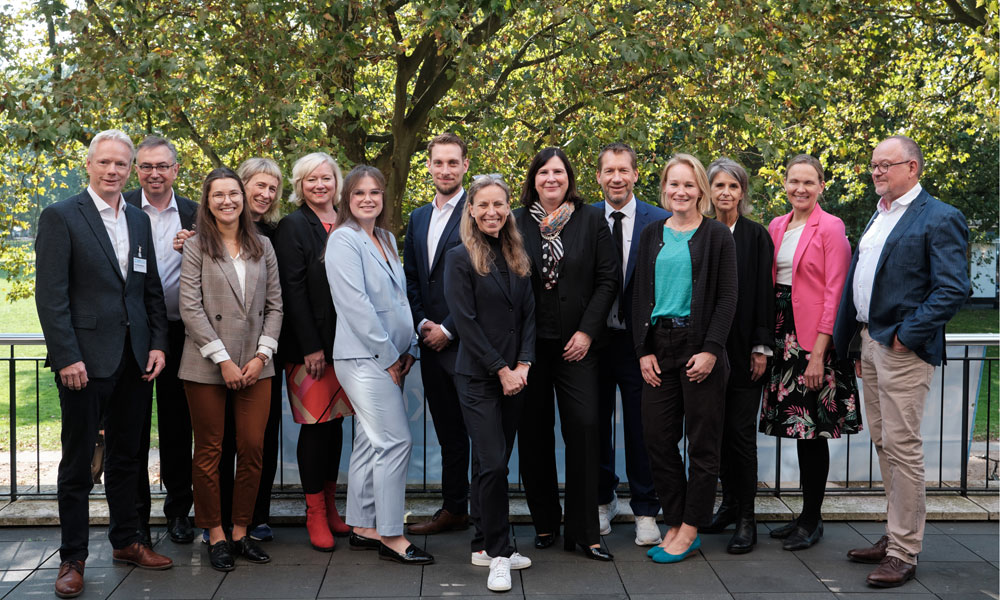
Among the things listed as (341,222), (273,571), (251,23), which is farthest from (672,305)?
(251,23)

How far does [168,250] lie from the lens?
15.6 ft

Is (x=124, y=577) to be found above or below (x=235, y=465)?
below

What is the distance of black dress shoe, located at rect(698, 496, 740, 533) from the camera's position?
16.8 ft

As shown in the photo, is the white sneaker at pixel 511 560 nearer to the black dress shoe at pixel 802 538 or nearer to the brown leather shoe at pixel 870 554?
the black dress shoe at pixel 802 538

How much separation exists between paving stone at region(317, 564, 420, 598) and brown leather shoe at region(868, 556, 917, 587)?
2.23m

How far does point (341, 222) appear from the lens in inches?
182

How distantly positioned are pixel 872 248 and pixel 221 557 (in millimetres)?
3750

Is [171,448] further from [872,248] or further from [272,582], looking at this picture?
[872,248]

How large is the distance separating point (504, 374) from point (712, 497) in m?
1.34

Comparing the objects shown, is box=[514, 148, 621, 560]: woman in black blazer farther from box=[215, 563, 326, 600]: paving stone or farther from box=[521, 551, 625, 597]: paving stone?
box=[215, 563, 326, 600]: paving stone

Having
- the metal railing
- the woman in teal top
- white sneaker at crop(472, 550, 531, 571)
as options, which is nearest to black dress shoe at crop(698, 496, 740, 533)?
the woman in teal top

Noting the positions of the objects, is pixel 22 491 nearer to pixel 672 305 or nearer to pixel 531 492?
pixel 531 492

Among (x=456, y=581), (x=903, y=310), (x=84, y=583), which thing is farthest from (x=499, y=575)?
(x=903, y=310)

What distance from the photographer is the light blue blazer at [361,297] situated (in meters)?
4.50
